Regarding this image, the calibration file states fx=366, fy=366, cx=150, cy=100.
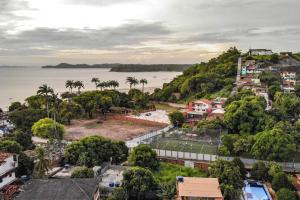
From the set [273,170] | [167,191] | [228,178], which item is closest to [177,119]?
[273,170]

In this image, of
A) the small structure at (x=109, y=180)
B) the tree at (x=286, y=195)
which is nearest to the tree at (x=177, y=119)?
the small structure at (x=109, y=180)

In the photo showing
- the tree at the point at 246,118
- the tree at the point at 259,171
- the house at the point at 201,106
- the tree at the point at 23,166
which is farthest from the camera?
the house at the point at 201,106

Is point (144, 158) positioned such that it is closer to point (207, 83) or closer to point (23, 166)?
point (23, 166)

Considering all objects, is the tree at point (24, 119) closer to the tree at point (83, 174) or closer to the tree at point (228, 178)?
the tree at point (83, 174)

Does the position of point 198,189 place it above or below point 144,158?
above

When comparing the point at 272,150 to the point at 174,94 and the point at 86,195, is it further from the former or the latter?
the point at 174,94

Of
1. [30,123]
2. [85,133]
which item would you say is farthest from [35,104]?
[85,133]

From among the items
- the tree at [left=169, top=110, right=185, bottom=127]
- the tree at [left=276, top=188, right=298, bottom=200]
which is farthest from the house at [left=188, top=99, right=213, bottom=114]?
the tree at [left=276, top=188, right=298, bottom=200]
